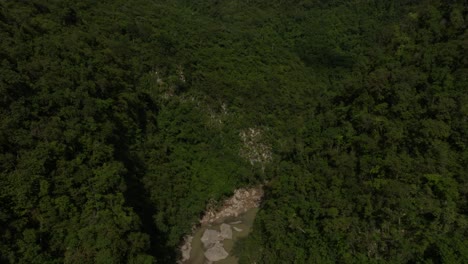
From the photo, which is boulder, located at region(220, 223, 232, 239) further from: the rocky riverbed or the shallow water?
the shallow water

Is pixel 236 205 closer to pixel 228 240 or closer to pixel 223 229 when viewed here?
pixel 223 229

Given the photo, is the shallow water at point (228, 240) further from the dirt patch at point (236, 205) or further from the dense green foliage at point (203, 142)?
the dense green foliage at point (203, 142)

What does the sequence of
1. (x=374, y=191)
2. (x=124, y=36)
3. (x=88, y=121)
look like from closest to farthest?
(x=374, y=191) → (x=88, y=121) → (x=124, y=36)

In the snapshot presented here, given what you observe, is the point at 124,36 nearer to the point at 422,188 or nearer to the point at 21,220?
the point at 21,220

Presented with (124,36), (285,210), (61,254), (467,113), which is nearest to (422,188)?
(467,113)

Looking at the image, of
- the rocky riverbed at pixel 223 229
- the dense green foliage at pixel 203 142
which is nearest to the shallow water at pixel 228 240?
the rocky riverbed at pixel 223 229

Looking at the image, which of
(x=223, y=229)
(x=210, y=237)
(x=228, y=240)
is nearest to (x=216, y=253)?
(x=210, y=237)

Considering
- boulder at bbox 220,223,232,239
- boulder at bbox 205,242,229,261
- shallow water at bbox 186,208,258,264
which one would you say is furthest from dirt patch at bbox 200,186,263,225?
boulder at bbox 205,242,229,261

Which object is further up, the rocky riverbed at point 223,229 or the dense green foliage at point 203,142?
the dense green foliage at point 203,142
